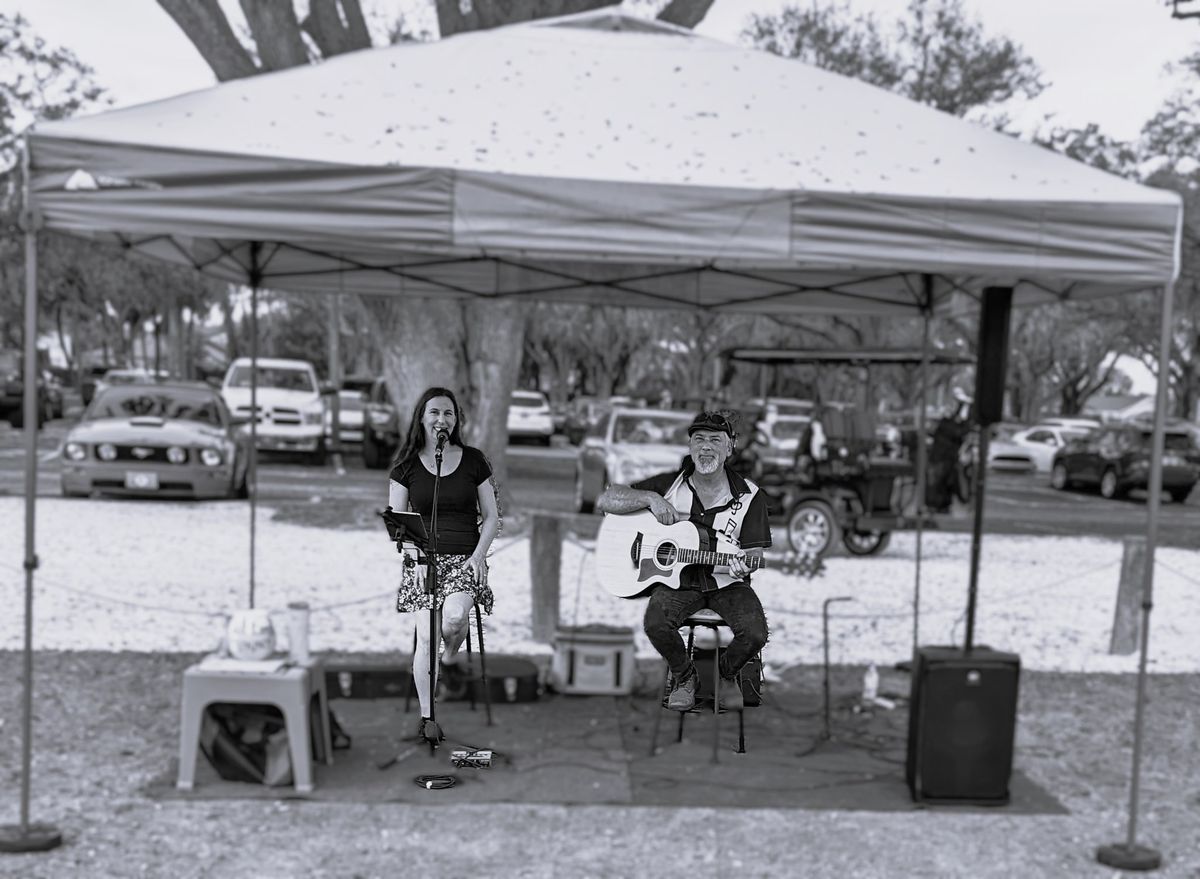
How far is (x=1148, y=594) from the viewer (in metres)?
8.29

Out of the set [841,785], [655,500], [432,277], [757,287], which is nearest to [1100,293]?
[757,287]

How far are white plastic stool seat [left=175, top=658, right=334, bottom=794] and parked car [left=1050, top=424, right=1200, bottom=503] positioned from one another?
4080cm

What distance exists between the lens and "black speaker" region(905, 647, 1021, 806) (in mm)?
11594

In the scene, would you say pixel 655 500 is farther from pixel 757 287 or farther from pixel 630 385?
pixel 630 385

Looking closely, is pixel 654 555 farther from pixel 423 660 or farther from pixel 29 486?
pixel 29 486

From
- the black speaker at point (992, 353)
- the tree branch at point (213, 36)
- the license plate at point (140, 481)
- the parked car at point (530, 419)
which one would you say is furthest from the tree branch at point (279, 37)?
the parked car at point (530, 419)

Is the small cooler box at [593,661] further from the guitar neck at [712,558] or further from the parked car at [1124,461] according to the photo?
the parked car at [1124,461]

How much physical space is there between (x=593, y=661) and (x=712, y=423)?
564 inches

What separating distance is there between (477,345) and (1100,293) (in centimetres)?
647

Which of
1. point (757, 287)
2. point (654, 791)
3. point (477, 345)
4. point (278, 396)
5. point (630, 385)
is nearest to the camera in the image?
point (477, 345)

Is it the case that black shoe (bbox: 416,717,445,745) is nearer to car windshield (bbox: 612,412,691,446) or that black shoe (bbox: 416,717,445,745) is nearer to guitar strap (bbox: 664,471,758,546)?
guitar strap (bbox: 664,471,758,546)

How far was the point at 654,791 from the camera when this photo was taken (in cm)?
1271

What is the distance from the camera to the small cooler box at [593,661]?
1479 cm

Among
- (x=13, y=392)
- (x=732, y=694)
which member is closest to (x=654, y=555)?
(x=732, y=694)
